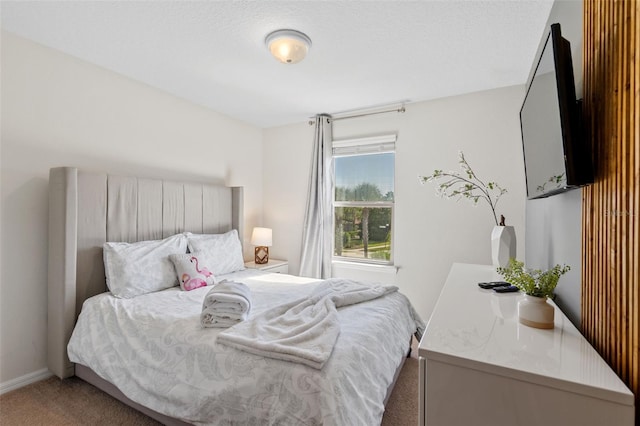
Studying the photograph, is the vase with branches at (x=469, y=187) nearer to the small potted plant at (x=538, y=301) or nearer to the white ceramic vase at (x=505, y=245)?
the white ceramic vase at (x=505, y=245)

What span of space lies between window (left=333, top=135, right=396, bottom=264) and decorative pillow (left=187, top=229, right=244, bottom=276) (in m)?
1.34

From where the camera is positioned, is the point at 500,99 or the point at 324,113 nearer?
the point at 500,99

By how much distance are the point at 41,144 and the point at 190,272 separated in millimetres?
1434

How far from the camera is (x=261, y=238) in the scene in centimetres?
373

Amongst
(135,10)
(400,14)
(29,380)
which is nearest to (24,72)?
(135,10)

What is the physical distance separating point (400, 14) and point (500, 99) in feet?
5.43

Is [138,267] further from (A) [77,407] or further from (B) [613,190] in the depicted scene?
(B) [613,190]

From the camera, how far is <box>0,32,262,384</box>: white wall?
2.04 meters

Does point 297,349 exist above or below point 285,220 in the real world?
below

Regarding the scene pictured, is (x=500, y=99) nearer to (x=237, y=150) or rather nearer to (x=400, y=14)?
(x=400, y=14)

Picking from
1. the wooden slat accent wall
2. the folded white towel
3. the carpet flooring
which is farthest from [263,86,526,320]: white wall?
the folded white towel

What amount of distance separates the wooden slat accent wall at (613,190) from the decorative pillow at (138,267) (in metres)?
2.63

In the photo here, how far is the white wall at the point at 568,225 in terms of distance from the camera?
125cm

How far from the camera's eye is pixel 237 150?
12.7ft
